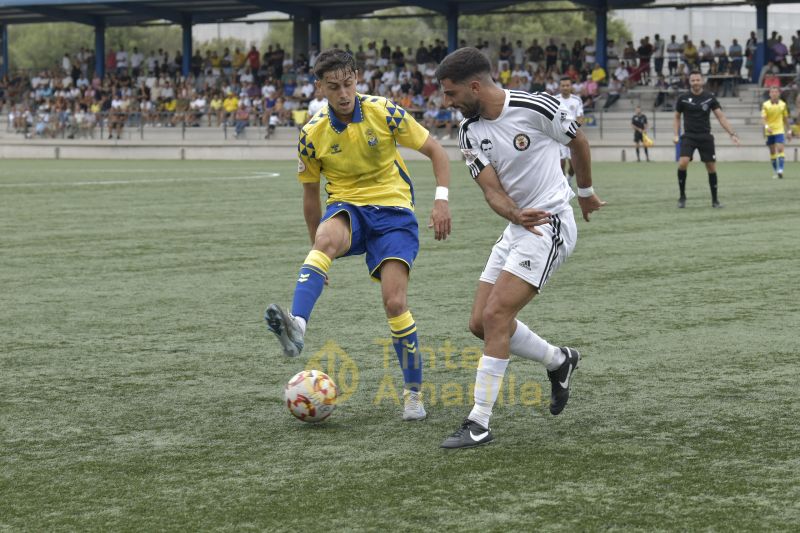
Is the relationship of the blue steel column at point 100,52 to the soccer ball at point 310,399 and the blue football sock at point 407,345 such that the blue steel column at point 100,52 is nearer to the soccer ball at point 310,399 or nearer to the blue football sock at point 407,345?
the blue football sock at point 407,345

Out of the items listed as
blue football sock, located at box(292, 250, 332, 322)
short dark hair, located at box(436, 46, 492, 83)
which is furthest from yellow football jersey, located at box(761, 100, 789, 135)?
short dark hair, located at box(436, 46, 492, 83)

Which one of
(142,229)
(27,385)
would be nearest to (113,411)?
(27,385)

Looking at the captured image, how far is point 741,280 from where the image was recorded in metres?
10.6

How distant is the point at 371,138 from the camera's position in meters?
6.28

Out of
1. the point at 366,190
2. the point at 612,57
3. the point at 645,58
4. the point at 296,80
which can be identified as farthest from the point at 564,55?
the point at 366,190

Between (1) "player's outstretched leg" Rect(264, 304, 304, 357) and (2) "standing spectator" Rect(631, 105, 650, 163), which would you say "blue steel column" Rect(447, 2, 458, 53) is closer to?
(2) "standing spectator" Rect(631, 105, 650, 163)

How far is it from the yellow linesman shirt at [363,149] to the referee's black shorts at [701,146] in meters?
12.3

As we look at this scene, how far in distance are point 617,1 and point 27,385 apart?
3963 centimetres

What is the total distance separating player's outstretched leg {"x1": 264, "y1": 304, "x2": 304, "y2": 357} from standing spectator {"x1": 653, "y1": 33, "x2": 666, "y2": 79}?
3718 centimetres

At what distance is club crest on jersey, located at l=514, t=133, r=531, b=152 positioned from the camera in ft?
17.8

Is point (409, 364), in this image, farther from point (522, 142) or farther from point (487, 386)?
point (522, 142)

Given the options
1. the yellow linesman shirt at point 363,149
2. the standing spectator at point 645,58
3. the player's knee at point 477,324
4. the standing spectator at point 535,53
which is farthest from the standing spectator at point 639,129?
the player's knee at point 477,324

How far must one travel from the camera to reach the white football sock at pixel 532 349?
227 inches

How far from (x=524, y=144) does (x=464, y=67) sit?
1.43ft
